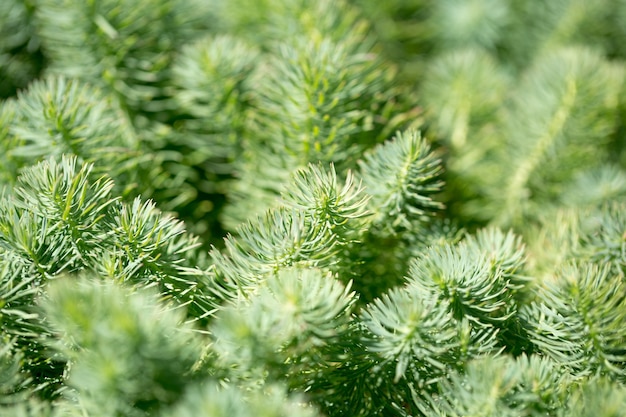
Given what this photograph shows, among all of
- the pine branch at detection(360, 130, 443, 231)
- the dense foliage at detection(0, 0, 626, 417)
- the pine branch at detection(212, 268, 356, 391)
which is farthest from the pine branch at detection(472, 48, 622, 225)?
the pine branch at detection(212, 268, 356, 391)

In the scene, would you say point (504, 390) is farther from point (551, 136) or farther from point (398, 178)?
point (551, 136)

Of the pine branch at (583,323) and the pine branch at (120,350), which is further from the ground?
the pine branch at (583,323)

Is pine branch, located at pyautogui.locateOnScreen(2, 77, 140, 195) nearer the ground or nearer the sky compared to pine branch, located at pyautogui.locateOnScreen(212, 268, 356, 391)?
nearer the ground

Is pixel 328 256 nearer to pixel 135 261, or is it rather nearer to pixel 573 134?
pixel 135 261

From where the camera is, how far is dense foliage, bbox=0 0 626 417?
0.33m

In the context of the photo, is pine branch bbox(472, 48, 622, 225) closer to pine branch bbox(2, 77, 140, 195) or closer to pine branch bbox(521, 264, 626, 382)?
pine branch bbox(521, 264, 626, 382)

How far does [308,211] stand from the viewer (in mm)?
381

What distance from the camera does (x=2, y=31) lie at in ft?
1.80

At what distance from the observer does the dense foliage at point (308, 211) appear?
1.09 ft

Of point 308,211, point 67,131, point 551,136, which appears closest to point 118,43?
point 67,131

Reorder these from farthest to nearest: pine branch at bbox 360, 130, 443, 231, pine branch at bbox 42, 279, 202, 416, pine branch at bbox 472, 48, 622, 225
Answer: pine branch at bbox 472, 48, 622, 225 < pine branch at bbox 360, 130, 443, 231 < pine branch at bbox 42, 279, 202, 416

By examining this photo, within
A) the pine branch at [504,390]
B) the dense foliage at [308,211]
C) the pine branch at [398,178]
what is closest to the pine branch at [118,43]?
the dense foliage at [308,211]

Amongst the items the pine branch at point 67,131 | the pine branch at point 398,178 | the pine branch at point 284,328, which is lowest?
the pine branch at point 67,131

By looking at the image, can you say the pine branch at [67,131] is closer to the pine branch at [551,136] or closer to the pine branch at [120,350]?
the pine branch at [120,350]
